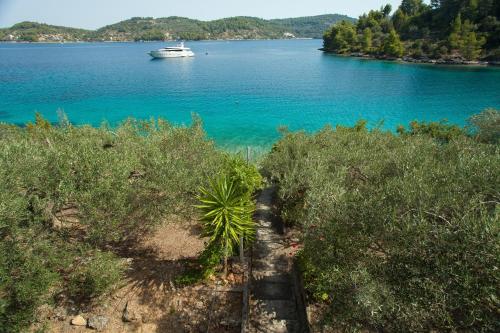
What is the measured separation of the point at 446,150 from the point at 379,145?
3.98 meters

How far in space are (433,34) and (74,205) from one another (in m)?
154

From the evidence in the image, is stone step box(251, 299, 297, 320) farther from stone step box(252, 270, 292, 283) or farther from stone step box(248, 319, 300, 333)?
stone step box(252, 270, 292, 283)

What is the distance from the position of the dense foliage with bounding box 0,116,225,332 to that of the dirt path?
197 inches

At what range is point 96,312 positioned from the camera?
43.4ft

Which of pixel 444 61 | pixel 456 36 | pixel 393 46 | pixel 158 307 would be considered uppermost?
pixel 456 36

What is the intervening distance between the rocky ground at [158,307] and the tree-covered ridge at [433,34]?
12290cm

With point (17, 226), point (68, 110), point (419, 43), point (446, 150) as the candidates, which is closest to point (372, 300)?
point (446, 150)

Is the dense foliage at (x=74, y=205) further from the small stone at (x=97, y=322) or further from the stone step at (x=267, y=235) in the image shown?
the stone step at (x=267, y=235)

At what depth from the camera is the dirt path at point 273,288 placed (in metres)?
12.6

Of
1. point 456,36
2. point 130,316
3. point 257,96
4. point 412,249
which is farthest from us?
point 456,36

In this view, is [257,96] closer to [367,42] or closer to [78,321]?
[78,321]

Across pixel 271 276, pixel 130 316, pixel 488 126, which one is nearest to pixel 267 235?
pixel 271 276

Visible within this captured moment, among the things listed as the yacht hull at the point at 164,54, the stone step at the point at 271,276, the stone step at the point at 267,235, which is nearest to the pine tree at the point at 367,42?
the yacht hull at the point at 164,54

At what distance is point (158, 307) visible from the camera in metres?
13.6
